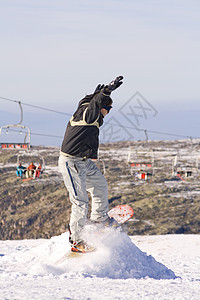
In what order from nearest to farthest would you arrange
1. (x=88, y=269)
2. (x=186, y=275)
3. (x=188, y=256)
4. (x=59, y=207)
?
(x=88, y=269) < (x=186, y=275) < (x=188, y=256) < (x=59, y=207)

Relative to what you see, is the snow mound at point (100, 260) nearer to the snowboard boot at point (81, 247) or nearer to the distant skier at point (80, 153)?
the snowboard boot at point (81, 247)

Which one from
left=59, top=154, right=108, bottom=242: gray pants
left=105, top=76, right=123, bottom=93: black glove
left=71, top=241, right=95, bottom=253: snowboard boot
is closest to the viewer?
left=105, top=76, right=123, bottom=93: black glove

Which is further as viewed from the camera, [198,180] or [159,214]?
[198,180]

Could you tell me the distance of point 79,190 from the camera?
5.85 meters

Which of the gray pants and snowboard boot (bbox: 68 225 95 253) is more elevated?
the gray pants

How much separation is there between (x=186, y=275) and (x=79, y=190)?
2.26 metres

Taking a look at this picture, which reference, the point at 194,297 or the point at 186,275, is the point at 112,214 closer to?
the point at 186,275

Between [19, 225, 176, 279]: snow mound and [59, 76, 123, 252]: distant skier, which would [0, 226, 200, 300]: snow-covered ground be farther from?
[59, 76, 123, 252]: distant skier

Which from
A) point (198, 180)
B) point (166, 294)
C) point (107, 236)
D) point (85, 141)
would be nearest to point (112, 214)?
point (107, 236)

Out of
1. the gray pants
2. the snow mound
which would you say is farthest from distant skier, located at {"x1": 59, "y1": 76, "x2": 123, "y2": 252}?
the snow mound

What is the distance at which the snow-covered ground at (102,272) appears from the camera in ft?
13.7

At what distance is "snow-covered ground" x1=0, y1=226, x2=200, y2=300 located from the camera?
417 centimetres

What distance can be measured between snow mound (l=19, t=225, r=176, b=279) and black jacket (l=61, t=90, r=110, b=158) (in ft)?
3.99

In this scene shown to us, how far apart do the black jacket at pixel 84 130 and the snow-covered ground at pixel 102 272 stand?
4.04 feet
